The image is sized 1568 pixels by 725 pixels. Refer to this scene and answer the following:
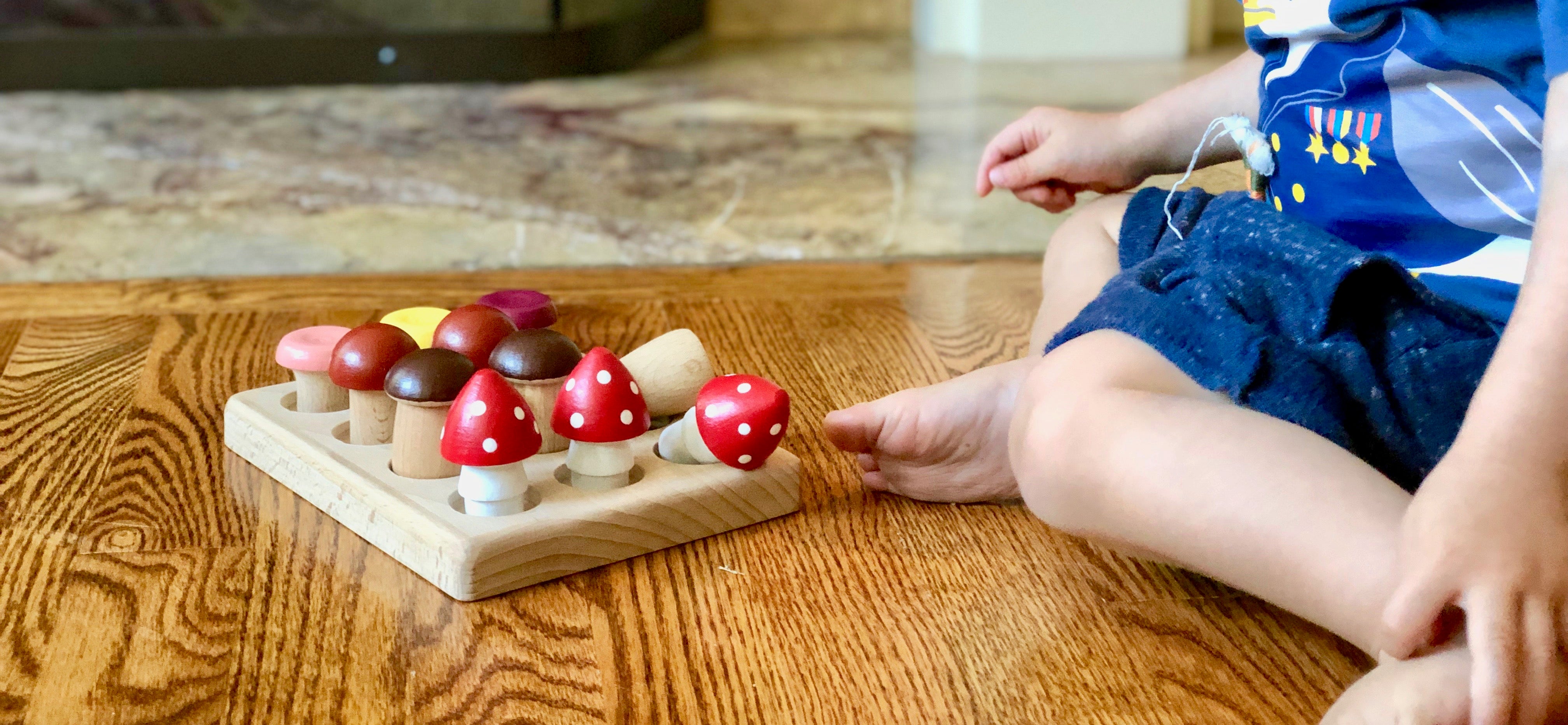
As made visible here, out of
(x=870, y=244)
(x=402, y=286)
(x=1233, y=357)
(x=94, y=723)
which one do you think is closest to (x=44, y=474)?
(x=94, y=723)

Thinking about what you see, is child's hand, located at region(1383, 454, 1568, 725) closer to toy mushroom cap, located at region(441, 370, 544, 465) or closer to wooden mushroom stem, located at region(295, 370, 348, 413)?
toy mushroom cap, located at region(441, 370, 544, 465)

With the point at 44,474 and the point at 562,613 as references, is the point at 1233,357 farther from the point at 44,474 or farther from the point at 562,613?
the point at 44,474

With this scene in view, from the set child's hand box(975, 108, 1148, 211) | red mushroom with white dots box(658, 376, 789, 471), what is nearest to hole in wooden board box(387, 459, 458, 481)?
red mushroom with white dots box(658, 376, 789, 471)

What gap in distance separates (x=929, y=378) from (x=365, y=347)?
0.35 meters

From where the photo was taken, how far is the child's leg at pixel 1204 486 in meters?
0.47

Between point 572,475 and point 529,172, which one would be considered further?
point 529,172

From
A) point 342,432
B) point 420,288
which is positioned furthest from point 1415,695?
point 420,288

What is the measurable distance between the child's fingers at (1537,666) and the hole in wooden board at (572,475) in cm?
36

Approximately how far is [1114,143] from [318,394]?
448mm

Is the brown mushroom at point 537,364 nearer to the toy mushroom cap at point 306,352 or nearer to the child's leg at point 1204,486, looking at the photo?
the toy mushroom cap at point 306,352

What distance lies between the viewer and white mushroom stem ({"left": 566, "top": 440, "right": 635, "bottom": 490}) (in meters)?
0.63

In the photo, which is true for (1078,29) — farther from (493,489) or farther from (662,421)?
(493,489)

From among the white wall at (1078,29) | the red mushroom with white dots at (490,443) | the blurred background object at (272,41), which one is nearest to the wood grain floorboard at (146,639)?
the red mushroom with white dots at (490,443)

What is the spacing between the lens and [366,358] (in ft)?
2.15
